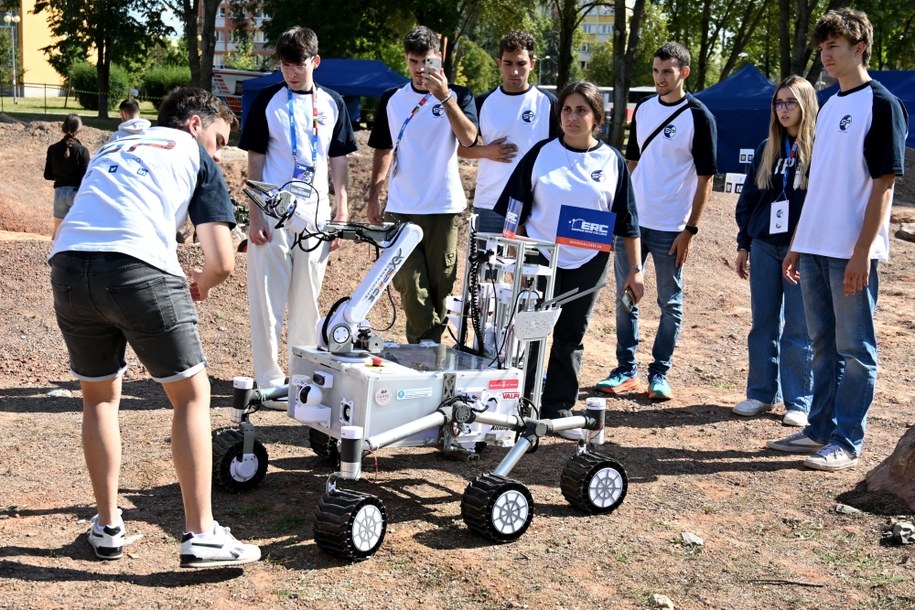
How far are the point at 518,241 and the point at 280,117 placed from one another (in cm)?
187

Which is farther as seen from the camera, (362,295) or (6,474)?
(6,474)

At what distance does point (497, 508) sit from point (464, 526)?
358 mm

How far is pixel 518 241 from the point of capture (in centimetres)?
500

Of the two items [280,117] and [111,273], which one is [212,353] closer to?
[280,117]

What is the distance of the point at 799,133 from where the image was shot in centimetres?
645

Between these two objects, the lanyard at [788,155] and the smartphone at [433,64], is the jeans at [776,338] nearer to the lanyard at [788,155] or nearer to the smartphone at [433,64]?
the lanyard at [788,155]

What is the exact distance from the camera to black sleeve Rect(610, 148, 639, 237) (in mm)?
5715

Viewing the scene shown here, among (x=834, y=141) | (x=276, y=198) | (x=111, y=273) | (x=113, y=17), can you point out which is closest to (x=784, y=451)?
(x=834, y=141)

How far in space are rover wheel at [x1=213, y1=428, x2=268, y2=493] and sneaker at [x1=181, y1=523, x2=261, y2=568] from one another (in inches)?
38.1

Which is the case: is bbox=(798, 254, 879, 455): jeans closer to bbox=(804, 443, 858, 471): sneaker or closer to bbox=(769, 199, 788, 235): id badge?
bbox=(804, 443, 858, 471): sneaker

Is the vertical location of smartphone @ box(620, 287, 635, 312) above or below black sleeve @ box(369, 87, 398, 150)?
below

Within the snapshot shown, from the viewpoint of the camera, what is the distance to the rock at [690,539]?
4.63m

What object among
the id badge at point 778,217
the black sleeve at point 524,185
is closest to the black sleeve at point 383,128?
the black sleeve at point 524,185

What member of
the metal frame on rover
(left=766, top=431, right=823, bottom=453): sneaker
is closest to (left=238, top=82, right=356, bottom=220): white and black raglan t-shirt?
the metal frame on rover
